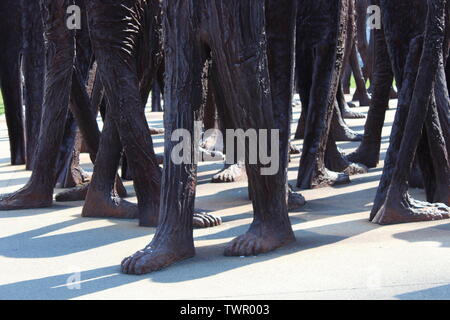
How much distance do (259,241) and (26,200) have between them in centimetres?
186

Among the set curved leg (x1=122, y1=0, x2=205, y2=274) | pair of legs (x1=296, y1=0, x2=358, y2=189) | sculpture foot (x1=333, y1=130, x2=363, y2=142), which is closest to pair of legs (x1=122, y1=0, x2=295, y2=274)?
curved leg (x1=122, y1=0, x2=205, y2=274)

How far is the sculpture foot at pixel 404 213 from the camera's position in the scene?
3982 mm

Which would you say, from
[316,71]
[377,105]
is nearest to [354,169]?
[377,105]

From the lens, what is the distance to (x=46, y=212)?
15.6 feet

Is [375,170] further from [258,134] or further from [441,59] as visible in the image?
[258,134]

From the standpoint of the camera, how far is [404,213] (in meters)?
3.99

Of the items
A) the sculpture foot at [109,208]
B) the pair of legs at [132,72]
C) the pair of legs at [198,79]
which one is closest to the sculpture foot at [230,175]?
the sculpture foot at [109,208]

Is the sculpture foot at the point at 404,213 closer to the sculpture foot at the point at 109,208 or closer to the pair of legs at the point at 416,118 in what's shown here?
the pair of legs at the point at 416,118

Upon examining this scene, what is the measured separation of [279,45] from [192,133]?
92 cm

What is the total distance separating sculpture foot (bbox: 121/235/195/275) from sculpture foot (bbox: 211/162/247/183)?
225cm

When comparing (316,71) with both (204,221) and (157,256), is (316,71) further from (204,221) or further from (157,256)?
(157,256)

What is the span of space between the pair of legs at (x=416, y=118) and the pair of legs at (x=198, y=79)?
0.82 meters

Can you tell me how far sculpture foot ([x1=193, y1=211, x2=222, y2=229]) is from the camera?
4.09 meters

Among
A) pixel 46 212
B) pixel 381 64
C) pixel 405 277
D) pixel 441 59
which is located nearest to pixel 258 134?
pixel 405 277
